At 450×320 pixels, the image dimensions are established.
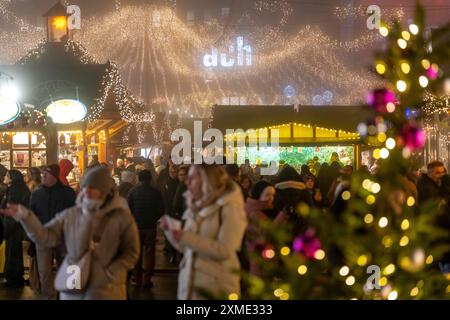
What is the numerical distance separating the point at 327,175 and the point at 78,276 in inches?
503

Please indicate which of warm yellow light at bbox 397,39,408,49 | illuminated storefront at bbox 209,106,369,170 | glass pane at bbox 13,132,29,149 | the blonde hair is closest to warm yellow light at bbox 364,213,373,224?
warm yellow light at bbox 397,39,408,49

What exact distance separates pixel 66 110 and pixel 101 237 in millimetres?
12058

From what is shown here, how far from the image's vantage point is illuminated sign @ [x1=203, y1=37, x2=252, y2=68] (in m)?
76.5

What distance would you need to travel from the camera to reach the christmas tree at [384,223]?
4906 mm

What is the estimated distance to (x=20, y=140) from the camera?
A: 88.6ft

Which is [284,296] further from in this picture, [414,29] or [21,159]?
[21,159]

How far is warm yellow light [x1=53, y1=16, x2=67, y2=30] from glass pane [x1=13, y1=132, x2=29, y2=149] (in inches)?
439

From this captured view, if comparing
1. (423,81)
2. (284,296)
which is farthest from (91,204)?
(423,81)

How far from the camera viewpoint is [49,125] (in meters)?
22.4
